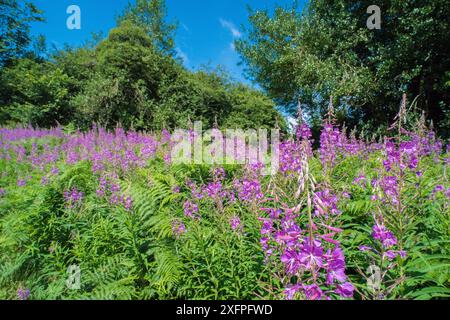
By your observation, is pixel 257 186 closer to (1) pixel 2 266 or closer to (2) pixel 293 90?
(1) pixel 2 266

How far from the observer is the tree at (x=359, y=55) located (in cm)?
981

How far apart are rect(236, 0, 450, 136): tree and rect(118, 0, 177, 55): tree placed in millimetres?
11945

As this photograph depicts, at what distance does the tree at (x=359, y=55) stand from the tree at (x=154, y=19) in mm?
11945

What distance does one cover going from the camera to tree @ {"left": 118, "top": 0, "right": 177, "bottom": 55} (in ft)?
76.8

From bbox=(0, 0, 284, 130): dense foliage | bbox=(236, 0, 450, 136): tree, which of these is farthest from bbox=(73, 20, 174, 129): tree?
bbox=(236, 0, 450, 136): tree

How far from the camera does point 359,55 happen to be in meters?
12.1

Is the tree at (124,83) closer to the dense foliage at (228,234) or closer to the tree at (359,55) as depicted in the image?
the tree at (359,55)

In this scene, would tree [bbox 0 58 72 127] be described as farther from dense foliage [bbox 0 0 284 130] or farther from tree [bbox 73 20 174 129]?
tree [bbox 73 20 174 129]

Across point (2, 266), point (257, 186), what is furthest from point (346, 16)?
point (2, 266)

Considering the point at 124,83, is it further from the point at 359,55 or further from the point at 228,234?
the point at 228,234

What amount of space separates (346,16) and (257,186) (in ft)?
38.4

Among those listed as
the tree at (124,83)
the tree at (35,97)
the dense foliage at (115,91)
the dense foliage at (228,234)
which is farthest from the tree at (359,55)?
the tree at (35,97)

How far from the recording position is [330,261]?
122 cm

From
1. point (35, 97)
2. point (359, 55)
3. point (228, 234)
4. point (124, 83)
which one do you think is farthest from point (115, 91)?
point (228, 234)
